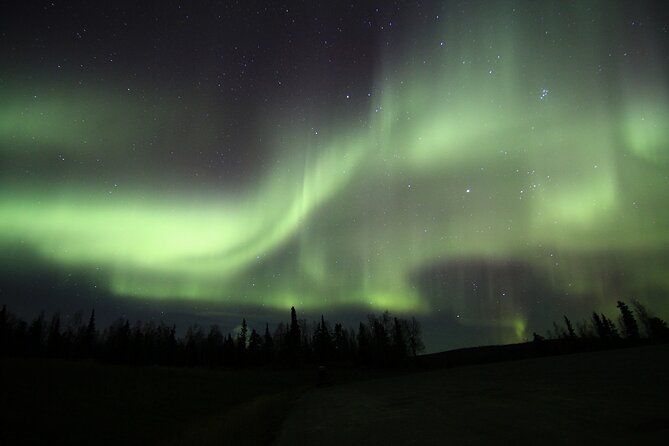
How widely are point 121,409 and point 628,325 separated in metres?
167

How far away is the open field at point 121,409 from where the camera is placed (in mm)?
19688

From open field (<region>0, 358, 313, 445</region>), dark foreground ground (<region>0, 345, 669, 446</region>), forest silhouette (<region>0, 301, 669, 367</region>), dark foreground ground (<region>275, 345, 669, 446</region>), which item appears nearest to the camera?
dark foreground ground (<region>275, 345, 669, 446</region>)

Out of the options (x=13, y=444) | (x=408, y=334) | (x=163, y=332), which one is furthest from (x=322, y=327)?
(x=13, y=444)

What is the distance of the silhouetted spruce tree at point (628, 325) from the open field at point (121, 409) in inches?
5883

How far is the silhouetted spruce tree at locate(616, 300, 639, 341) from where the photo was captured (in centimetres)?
13488

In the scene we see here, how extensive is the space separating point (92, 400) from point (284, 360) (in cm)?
9788

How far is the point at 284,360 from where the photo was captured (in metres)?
124

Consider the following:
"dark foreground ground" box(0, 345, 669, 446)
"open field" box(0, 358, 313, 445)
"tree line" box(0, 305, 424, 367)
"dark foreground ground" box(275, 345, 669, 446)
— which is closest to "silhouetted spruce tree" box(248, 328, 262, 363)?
"tree line" box(0, 305, 424, 367)

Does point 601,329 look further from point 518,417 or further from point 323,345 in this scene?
point 518,417

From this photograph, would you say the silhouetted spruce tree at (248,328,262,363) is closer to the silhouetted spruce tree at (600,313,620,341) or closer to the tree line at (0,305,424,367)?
the tree line at (0,305,424,367)

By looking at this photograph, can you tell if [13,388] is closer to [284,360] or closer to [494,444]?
[494,444]

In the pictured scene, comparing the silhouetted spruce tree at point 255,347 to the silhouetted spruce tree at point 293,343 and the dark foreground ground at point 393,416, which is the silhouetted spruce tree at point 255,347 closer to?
the silhouetted spruce tree at point 293,343

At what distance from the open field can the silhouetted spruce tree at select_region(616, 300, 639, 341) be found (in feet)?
490

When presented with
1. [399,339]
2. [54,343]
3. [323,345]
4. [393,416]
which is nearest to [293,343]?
[323,345]
